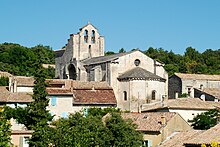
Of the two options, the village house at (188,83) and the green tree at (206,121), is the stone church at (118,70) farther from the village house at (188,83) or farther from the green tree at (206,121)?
the village house at (188,83)

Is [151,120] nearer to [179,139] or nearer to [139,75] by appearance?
[179,139]

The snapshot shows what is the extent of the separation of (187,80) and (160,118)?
40933 millimetres

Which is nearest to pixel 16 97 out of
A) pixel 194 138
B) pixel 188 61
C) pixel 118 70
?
pixel 118 70

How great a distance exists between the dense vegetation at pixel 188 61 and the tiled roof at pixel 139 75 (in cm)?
4096

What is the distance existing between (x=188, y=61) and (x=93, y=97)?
2687 inches

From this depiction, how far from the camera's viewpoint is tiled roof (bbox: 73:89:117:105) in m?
54.7

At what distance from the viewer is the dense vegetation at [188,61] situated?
110694mm

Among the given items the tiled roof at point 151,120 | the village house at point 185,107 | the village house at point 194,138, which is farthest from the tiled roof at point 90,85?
the village house at point 194,138

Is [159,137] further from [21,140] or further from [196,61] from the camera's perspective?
[196,61]

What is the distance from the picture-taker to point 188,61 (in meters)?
121

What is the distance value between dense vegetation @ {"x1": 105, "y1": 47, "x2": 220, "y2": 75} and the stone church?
34.5 metres

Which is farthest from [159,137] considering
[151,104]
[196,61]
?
[196,61]

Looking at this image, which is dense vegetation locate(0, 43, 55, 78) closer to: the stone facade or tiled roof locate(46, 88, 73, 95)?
the stone facade

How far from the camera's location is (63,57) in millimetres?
72500
